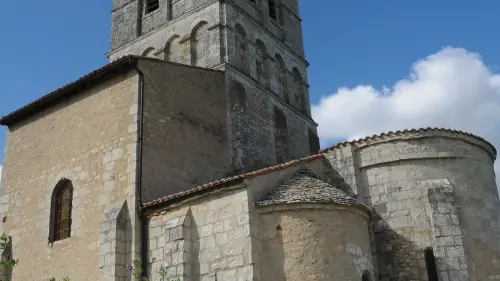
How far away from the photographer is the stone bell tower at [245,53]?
16.5m

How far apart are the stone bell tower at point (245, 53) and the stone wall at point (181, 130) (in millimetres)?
714

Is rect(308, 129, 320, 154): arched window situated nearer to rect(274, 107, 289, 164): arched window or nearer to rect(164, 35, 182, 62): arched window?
rect(274, 107, 289, 164): arched window

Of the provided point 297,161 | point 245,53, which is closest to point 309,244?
point 297,161

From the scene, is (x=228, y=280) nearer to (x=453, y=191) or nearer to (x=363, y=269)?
(x=363, y=269)

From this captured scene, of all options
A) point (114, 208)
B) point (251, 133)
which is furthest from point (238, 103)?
point (114, 208)

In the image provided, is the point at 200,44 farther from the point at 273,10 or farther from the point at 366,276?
the point at 366,276

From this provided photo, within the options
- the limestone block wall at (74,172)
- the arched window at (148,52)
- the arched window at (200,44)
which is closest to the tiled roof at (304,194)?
the limestone block wall at (74,172)

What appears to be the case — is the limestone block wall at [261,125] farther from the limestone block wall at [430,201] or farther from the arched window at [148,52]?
the arched window at [148,52]

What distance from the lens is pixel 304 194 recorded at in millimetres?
10609

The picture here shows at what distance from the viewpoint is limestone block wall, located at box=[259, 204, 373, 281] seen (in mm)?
10086

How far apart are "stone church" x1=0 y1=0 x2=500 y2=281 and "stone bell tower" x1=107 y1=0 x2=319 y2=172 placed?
0.19 meters

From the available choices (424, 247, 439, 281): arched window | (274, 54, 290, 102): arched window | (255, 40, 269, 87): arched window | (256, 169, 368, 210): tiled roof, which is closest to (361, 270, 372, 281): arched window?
(256, 169, 368, 210): tiled roof

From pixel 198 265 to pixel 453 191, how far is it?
5827mm

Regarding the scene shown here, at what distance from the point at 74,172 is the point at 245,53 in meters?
7.42
